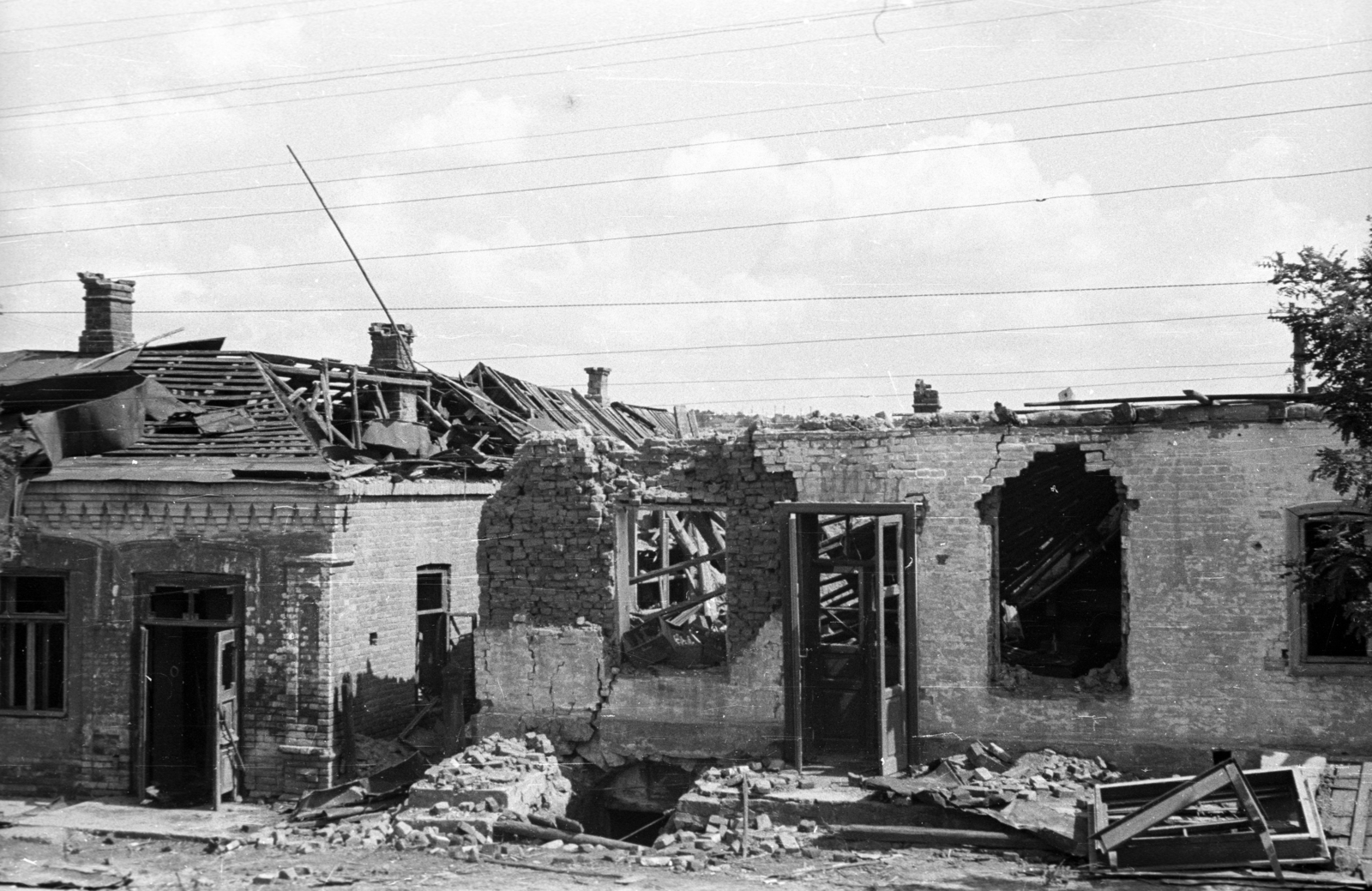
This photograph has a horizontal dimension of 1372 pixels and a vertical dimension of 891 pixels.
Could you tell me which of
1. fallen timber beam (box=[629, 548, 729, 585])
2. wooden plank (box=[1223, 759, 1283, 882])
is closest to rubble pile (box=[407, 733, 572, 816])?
fallen timber beam (box=[629, 548, 729, 585])

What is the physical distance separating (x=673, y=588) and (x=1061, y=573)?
7.51m

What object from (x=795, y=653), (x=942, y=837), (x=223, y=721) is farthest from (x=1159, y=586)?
(x=223, y=721)

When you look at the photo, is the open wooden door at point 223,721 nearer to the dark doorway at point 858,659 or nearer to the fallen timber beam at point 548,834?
the fallen timber beam at point 548,834

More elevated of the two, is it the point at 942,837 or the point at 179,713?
the point at 179,713

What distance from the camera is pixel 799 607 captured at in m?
13.5

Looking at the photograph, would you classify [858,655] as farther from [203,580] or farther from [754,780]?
[203,580]

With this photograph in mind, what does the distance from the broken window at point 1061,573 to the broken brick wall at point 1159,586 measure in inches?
65.2

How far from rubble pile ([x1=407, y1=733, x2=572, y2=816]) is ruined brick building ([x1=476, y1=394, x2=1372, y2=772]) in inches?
16.7

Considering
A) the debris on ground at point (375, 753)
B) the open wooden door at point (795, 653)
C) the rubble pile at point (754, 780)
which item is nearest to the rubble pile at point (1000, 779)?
the rubble pile at point (754, 780)

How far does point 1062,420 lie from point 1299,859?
15.5 feet

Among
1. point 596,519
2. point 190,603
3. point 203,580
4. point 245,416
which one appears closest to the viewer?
point 596,519

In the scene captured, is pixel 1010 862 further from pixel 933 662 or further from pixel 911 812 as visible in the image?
pixel 933 662

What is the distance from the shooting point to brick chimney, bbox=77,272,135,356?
1819 cm

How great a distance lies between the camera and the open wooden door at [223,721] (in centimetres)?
1495
